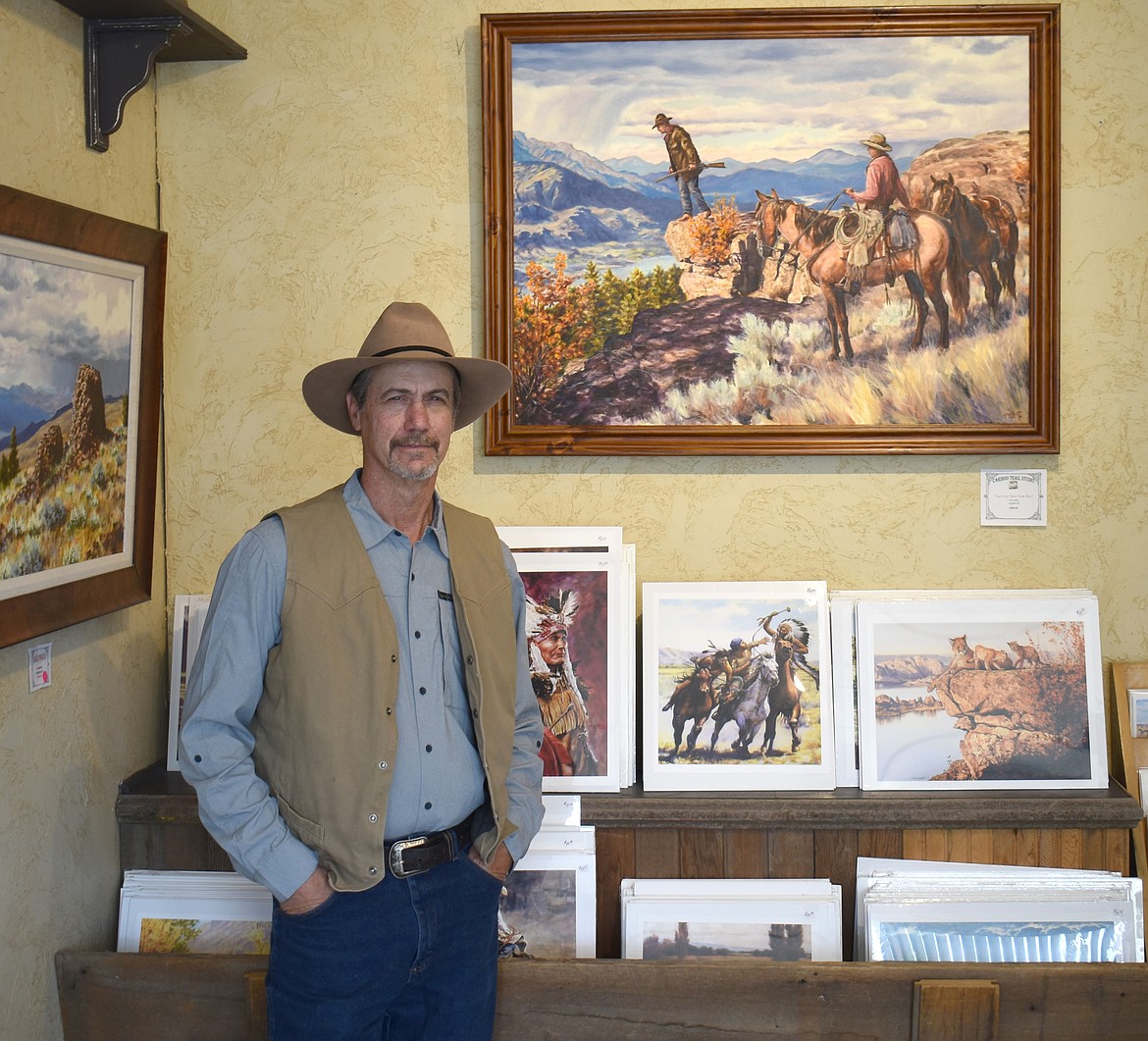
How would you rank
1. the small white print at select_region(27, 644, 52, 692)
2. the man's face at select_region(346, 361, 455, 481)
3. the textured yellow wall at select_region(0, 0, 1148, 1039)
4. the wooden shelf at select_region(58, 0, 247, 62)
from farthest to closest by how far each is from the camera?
the textured yellow wall at select_region(0, 0, 1148, 1039), the wooden shelf at select_region(58, 0, 247, 62), the small white print at select_region(27, 644, 52, 692), the man's face at select_region(346, 361, 455, 481)

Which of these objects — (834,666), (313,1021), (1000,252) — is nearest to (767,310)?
(1000,252)

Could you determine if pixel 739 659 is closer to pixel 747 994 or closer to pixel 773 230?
pixel 747 994

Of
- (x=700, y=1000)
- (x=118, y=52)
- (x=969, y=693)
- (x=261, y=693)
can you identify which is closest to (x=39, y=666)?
(x=261, y=693)

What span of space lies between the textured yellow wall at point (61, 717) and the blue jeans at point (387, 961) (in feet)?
1.93

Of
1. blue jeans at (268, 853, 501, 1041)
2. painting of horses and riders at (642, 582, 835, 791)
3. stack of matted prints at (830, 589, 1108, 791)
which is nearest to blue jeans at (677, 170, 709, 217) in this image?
painting of horses and riders at (642, 582, 835, 791)

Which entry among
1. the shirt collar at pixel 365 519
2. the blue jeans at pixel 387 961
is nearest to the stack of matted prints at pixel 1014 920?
the blue jeans at pixel 387 961

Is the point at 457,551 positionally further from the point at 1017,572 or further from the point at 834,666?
the point at 1017,572

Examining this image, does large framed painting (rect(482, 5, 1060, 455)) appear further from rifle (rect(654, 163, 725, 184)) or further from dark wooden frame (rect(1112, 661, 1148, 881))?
dark wooden frame (rect(1112, 661, 1148, 881))

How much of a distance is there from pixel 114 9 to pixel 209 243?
2.02 ft

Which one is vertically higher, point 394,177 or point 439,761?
point 394,177

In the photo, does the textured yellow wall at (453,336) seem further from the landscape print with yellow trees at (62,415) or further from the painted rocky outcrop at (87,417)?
the painted rocky outcrop at (87,417)

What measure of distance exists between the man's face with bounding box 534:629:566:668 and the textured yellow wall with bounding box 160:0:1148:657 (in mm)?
313

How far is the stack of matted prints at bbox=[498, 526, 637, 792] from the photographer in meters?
2.76

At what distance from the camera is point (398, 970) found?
6.86 feet
